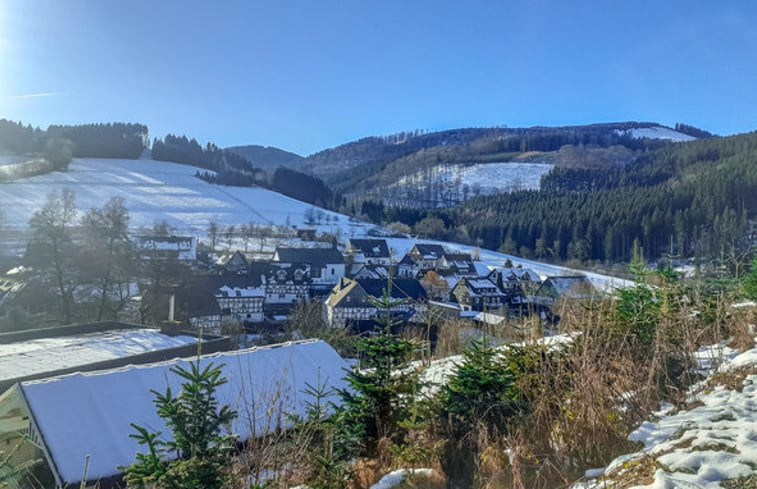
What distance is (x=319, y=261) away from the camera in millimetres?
45812

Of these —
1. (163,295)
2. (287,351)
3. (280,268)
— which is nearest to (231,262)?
(280,268)

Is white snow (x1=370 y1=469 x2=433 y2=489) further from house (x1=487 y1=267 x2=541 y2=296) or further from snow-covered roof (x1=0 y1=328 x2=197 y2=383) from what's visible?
house (x1=487 y1=267 x2=541 y2=296)

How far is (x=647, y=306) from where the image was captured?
5184 mm

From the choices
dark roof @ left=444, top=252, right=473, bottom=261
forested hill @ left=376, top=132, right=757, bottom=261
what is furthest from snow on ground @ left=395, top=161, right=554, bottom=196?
dark roof @ left=444, top=252, right=473, bottom=261

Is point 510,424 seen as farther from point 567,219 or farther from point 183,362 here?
point 567,219

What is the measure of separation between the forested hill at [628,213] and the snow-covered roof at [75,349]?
36179mm

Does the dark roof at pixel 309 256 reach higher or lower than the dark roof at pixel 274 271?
higher

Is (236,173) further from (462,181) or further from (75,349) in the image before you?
(75,349)

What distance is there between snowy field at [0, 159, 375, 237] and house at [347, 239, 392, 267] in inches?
454

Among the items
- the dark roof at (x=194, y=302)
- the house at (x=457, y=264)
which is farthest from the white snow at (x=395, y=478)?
the house at (x=457, y=264)

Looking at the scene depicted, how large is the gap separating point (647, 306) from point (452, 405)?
279 cm

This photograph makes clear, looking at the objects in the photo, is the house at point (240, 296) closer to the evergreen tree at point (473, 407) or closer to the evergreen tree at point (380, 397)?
the evergreen tree at point (380, 397)

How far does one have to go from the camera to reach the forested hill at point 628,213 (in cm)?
5481

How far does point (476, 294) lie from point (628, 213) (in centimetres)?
3365
